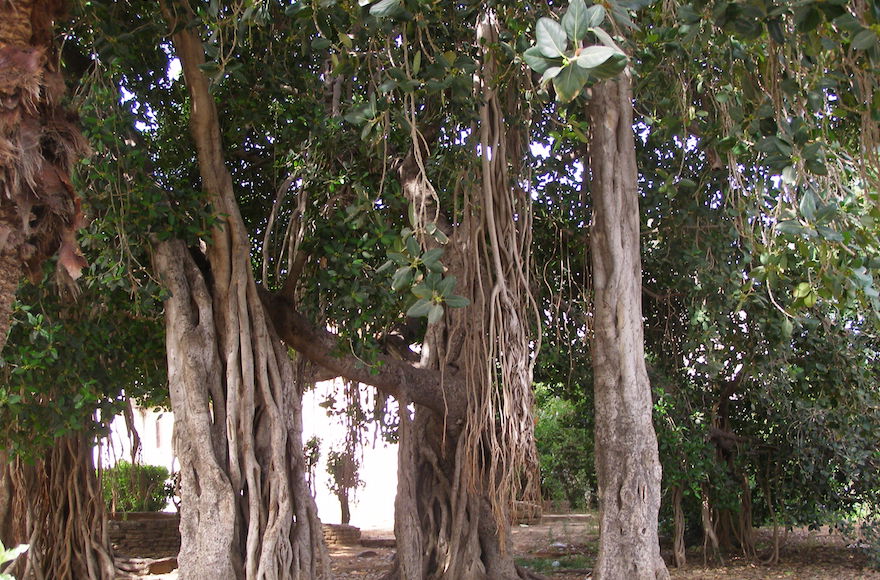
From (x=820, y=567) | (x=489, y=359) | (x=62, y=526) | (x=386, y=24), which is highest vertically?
(x=386, y=24)

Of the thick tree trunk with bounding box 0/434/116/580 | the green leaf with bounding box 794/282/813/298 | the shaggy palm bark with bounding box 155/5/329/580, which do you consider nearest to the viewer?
the green leaf with bounding box 794/282/813/298

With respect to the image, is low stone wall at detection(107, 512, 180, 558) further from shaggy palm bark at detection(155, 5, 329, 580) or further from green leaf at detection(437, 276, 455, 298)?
green leaf at detection(437, 276, 455, 298)

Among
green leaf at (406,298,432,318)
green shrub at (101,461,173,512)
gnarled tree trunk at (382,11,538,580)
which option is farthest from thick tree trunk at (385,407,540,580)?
green shrub at (101,461,173,512)

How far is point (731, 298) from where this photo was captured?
19.8 ft

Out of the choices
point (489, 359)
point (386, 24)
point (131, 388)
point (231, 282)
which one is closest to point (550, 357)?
point (489, 359)

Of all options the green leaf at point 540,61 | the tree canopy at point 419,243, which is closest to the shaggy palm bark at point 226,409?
the tree canopy at point 419,243

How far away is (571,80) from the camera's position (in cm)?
189

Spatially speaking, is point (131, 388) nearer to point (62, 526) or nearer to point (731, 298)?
point (62, 526)

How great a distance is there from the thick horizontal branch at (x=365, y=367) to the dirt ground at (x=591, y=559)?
91.3 inches

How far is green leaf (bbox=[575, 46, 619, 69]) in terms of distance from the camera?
1885 mm

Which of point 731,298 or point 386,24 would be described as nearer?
point 386,24

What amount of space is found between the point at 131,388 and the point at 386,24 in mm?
3748

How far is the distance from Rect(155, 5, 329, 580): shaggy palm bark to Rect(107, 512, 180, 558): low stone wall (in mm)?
5735

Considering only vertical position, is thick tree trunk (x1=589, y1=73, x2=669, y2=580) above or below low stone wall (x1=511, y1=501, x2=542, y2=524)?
above
